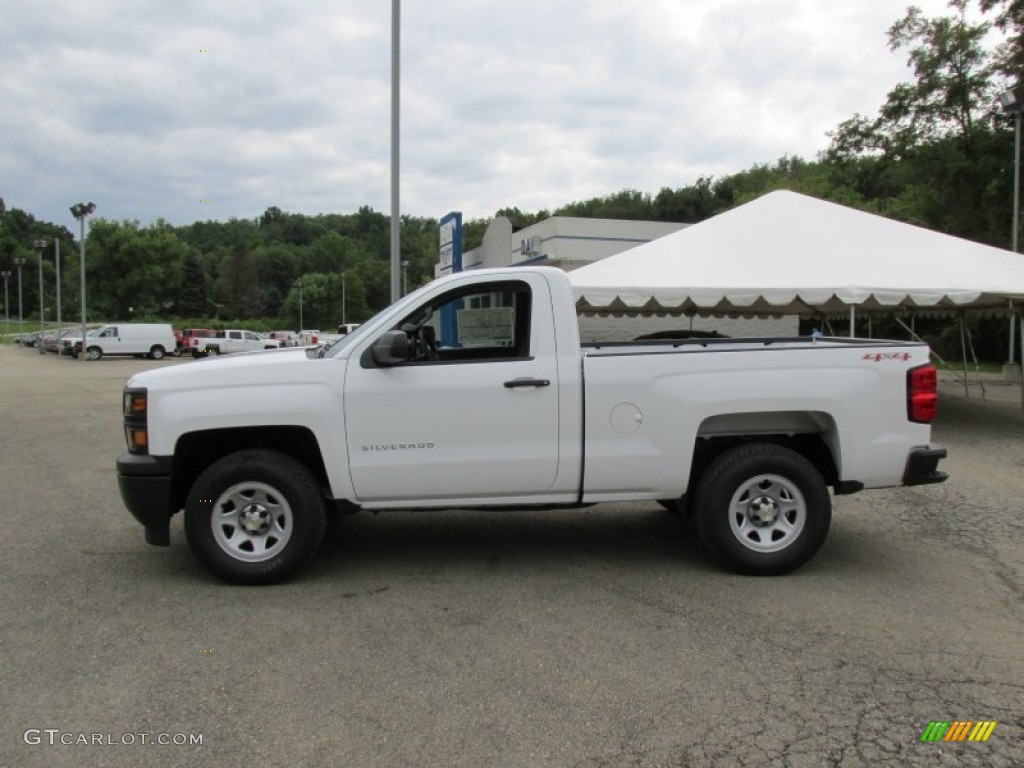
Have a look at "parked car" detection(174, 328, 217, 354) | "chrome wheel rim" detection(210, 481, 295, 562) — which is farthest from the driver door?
"parked car" detection(174, 328, 217, 354)

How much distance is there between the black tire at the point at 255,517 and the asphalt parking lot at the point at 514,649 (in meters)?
0.17

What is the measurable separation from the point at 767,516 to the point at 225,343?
49763 mm

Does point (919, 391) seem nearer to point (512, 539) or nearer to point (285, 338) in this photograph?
point (512, 539)

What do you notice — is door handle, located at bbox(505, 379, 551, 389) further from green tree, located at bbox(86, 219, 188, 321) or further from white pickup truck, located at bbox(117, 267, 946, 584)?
green tree, located at bbox(86, 219, 188, 321)

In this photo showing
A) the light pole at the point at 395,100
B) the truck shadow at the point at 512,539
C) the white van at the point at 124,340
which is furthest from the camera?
the white van at the point at 124,340

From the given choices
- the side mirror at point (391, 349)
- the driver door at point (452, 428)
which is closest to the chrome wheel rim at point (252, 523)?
the driver door at point (452, 428)

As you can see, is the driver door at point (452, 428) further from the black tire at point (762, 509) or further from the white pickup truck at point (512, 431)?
the black tire at point (762, 509)

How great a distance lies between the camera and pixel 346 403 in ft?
15.9

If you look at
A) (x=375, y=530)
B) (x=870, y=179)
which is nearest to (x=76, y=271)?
(x=870, y=179)

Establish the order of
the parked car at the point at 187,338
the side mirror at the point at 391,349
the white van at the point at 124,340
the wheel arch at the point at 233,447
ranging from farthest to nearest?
the parked car at the point at 187,338 → the white van at the point at 124,340 → the wheel arch at the point at 233,447 → the side mirror at the point at 391,349

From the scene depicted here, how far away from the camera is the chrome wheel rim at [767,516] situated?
5078 millimetres

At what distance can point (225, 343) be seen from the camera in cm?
5047

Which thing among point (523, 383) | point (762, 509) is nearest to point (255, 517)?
point (523, 383)

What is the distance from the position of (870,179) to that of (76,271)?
102091 millimetres
